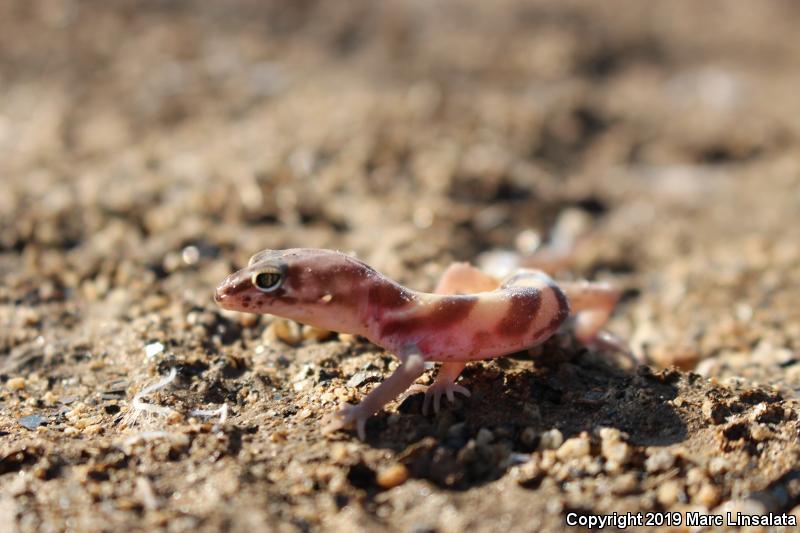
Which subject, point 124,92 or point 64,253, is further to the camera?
point 124,92

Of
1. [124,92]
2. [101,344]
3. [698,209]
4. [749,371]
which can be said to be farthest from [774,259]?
[124,92]

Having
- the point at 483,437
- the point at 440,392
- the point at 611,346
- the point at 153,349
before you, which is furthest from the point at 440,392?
the point at 153,349

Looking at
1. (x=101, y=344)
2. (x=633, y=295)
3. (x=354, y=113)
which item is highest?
(x=354, y=113)

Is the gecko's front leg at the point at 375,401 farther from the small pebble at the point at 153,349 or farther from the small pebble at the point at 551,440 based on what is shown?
the small pebble at the point at 153,349

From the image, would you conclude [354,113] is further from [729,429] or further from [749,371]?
[729,429]

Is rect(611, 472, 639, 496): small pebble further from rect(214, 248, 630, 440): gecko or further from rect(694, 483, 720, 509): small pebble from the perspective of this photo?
rect(214, 248, 630, 440): gecko

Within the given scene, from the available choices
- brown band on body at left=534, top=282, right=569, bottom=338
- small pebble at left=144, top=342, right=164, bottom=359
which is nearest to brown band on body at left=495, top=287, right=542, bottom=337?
brown band on body at left=534, top=282, right=569, bottom=338

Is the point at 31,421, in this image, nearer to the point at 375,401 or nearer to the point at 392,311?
the point at 375,401
